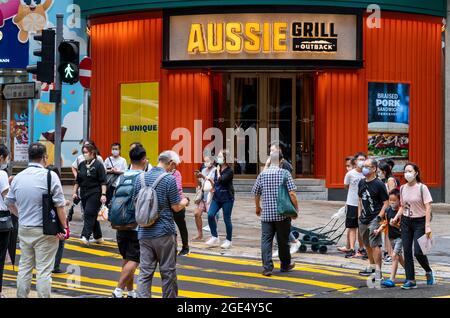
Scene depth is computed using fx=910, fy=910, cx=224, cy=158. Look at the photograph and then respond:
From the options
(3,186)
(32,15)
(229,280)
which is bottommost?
(229,280)

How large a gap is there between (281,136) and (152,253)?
19.7m

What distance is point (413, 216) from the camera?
43.6 feet

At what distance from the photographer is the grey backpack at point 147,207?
34.2 feet

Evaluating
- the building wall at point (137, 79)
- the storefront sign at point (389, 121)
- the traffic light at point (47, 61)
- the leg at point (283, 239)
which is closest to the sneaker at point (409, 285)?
the leg at point (283, 239)

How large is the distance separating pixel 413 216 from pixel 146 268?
4.56 m

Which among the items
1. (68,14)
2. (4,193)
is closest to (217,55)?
(68,14)

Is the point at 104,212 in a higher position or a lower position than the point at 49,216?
lower

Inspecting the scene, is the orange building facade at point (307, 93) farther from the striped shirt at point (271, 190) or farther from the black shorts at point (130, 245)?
the black shorts at point (130, 245)

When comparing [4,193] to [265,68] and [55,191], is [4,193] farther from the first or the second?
[265,68]

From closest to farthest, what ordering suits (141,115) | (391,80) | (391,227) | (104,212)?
(391,227)
(104,212)
(391,80)
(141,115)

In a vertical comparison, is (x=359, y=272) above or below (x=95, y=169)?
below

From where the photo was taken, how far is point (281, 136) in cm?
3006

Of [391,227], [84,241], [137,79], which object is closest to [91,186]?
[84,241]

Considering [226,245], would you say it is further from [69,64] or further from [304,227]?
[69,64]
